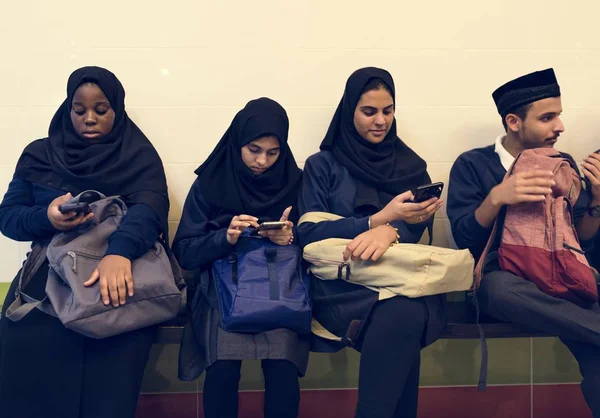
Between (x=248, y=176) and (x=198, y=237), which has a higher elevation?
(x=248, y=176)

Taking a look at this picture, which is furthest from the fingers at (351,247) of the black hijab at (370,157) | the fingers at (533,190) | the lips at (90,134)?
the lips at (90,134)

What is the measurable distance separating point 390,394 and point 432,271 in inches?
17.1

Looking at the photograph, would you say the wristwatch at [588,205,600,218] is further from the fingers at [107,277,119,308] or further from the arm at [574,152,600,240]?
the fingers at [107,277,119,308]

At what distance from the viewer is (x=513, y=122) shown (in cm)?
274

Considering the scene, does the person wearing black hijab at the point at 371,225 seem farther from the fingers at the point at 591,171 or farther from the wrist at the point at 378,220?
the fingers at the point at 591,171

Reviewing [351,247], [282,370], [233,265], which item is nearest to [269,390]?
[282,370]

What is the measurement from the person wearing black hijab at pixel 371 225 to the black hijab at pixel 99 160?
2.05 feet

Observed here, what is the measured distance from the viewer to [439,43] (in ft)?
9.94

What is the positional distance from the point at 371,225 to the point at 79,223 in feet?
3.44

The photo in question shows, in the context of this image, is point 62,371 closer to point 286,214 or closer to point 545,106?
point 286,214

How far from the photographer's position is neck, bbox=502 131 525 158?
2.78m

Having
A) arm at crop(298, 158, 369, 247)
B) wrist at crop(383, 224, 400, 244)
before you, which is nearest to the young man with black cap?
wrist at crop(383, 224, 400, 244)

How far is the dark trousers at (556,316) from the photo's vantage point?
228 centimetres

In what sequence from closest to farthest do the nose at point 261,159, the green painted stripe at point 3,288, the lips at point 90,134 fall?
the nose at point 261,159, the lips at point 90,134, the green painted stripe at point 3,288
